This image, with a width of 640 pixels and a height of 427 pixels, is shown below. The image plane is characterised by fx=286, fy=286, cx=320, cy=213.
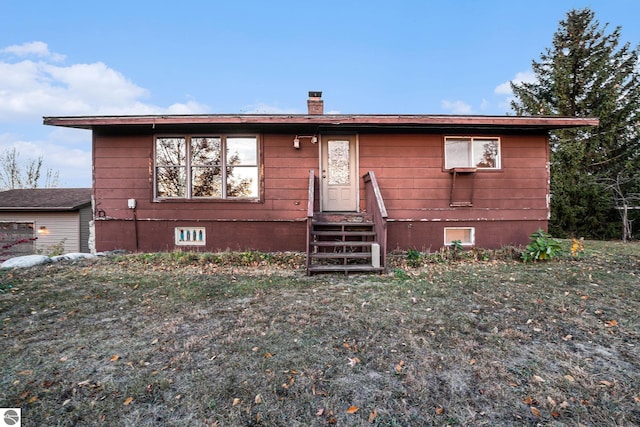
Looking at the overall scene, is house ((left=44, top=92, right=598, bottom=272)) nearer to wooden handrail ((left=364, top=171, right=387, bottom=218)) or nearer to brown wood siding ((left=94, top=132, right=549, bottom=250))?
brown wood siding ((left=94, top=132, right=549, bottom=250))

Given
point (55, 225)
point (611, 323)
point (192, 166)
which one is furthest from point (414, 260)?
point (55, 225)

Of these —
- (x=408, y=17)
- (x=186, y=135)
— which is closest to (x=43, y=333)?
(x=186, y=135)

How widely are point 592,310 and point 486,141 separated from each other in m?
4.88

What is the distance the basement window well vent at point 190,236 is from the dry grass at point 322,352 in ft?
8.09

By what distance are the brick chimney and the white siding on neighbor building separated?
1172 cm

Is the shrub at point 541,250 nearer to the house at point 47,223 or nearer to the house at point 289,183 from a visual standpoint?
the house at point 289,183

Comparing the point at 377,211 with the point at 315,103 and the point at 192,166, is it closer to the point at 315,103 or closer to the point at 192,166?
the point at 315,103

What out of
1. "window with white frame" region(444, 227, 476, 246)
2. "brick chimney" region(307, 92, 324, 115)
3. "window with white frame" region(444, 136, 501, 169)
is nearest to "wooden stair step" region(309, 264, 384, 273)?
"window with white frame" region(444, 227, 476, 246)

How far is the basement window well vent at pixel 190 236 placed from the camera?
22.3ft

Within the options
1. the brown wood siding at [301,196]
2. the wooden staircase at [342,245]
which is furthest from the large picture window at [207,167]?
the wooden staircase at [342,245]

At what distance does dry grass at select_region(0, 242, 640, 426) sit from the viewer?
5.64ft

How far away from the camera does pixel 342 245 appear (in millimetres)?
5074

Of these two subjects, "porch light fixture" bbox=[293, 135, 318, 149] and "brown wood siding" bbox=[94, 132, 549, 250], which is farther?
"brown wood siding" bbox=[94, 132, 549, 250]
